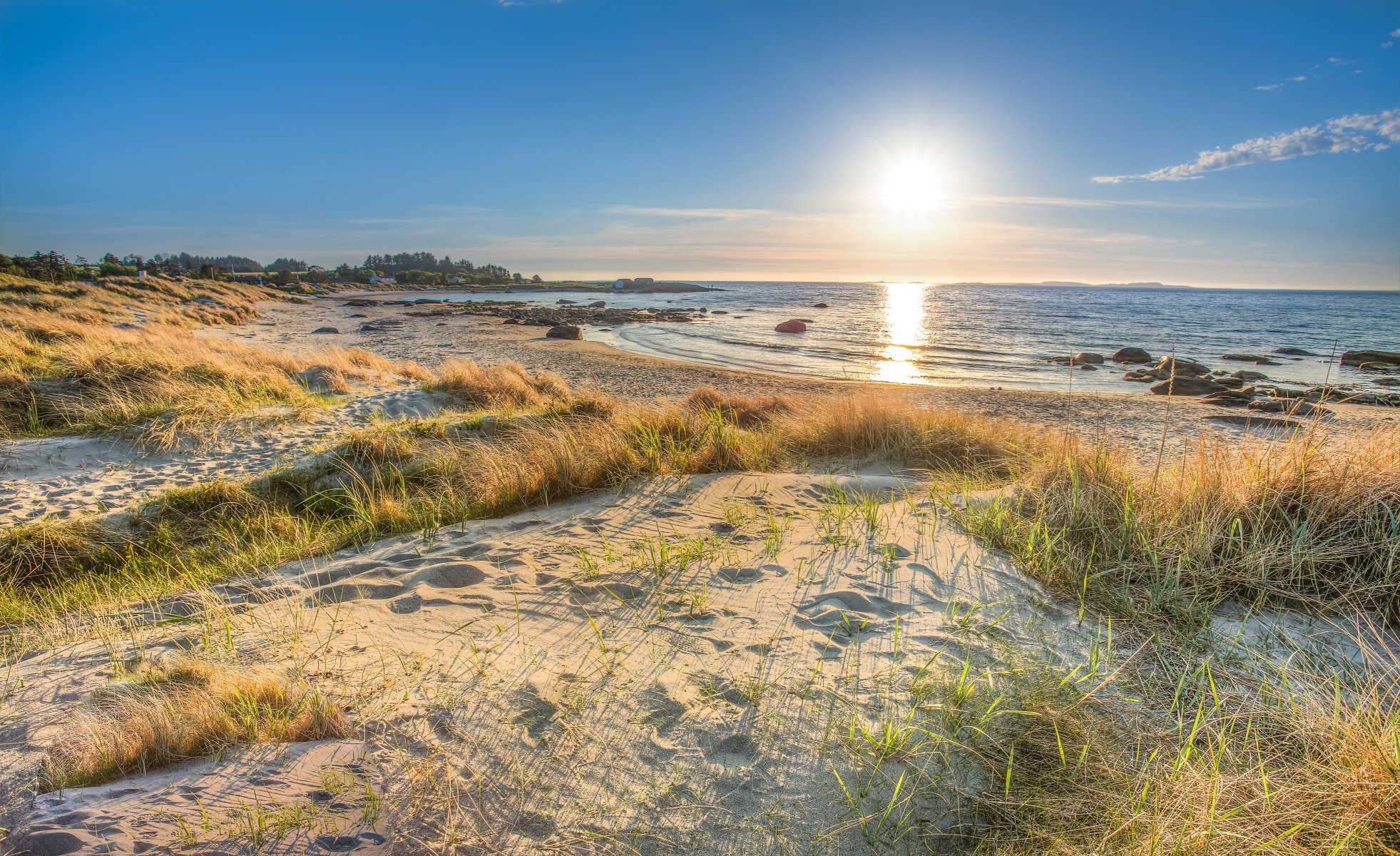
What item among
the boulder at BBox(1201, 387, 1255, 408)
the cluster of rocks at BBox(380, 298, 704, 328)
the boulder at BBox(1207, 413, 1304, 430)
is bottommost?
the boulder at BBox(1207, 413, 1304, 430)

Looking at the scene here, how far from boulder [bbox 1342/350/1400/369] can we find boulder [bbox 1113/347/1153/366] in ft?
20.8

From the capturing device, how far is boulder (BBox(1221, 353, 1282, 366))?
83.2ft

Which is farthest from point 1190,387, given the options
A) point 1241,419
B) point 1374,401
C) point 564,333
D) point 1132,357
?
point 564,333

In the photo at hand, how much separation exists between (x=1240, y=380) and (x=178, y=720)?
86.2 ft

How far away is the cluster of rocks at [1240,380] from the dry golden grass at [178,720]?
13056mm

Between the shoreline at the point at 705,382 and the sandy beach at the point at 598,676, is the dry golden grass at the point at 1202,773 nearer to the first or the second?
the sandy beach at the point at 598,676

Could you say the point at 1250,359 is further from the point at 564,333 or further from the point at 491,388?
the point at 491,388

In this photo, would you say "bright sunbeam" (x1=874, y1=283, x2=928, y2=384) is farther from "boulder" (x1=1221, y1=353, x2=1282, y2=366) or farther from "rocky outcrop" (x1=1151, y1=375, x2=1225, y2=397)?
"boulder" (x1=1221, y1=353, x2=1282, y2=366)

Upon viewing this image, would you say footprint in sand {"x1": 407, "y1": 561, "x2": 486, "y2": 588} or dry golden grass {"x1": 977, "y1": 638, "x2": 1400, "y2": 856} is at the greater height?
dry golden grass {"x1": 977, "y1": 638, "x2": 1400, "y2": 856}

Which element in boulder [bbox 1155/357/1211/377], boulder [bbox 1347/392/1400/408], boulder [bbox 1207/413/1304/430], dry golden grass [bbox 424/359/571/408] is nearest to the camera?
dry golden grass [bbox 424/359/571/408]

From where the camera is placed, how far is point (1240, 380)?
777 inches

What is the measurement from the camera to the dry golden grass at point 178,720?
7.44 feet

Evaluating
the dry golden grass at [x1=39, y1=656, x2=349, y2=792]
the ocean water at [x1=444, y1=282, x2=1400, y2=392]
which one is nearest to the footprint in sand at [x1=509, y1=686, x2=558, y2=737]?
the dry golden grass at [x1=39, y1=656, x2=349, y2=792]

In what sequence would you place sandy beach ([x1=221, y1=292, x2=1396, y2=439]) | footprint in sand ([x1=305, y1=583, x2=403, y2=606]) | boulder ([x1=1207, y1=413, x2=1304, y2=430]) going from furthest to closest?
1. boulder ([x1=1207, y1=413, x2=1304, y2=430])
2. sandy beach ([x1=221, y1=292, x2=1396, y2=439])
3. footprint in sand ([x1=305, y1=583, x2=403, y2=606])
